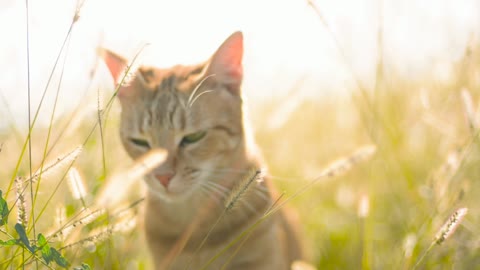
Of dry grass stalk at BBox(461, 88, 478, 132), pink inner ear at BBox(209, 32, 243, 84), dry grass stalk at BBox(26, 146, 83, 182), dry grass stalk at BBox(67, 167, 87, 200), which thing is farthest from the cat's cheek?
dry grass stalk at BBox(461, 88, 478, 132)

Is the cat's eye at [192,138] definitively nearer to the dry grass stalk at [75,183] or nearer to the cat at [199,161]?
the cat at [199,161]

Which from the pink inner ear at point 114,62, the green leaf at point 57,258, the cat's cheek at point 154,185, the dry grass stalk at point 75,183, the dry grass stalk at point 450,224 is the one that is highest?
the pink inner ear at point 114,62

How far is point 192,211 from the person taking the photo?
7.82ft

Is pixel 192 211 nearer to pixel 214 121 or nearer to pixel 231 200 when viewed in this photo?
pixel 214 121

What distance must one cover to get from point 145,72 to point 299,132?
8.08 feet

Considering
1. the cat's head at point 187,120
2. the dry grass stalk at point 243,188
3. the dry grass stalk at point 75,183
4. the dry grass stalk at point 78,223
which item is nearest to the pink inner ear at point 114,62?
the cat's head at point 187,120

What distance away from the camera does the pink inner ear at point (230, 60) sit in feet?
7.14

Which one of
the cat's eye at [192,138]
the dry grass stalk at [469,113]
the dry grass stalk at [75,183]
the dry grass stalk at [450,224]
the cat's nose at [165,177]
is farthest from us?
the cat's eye at [192,138]

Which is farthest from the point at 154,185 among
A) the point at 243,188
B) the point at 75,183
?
the point at 243,188

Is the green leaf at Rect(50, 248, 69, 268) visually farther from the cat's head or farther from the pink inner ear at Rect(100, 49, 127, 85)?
the pink inner ear at Rect(100, 49, 127, 85)

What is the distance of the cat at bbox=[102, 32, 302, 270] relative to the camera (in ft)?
7.07

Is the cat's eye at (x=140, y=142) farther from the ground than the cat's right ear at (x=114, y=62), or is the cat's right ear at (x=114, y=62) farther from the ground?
the cat's right ear at (x=114, y=62)

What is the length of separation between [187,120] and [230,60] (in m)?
0.31

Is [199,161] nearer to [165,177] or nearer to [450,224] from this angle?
[165,177]
